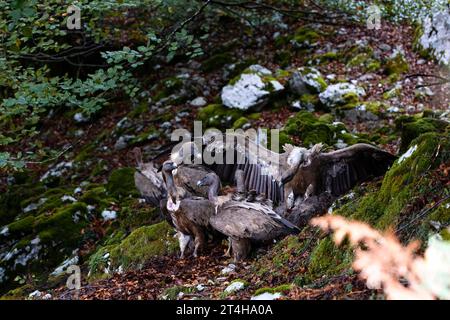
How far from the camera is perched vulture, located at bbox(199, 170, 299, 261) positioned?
18.1 ft

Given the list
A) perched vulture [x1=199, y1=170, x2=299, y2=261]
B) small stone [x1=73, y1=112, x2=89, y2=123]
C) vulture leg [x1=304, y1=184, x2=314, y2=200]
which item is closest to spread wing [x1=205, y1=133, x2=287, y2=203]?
vulture leg [x1=304, y1=184, x2=314, y2=200]

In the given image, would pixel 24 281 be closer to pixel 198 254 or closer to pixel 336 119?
pixel 198 254

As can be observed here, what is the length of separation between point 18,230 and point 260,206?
18.4ft

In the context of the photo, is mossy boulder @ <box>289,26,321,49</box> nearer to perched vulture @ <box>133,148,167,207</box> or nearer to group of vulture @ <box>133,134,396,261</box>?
perched vulture @ <box>133,148,167,207</box>

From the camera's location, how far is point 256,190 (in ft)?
20.9

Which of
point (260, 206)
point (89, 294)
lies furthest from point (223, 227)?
point (89, 294)

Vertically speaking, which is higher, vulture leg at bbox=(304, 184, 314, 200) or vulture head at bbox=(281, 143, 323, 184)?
vulture head at bbox=(281, 143, 323, 184)

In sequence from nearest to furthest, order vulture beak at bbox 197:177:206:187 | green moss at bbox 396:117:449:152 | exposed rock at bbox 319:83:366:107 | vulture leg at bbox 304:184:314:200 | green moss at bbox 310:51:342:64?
green moss at bbox 396:117:449:152 → vulture leg at bbox 304:184:314:200 → vulture beak at bbox 197:177:206:187 → exposed rock at bbox 319:83:366:107 → green moss at bbox 310:51:342:64

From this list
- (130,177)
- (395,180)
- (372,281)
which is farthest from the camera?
(130,177)

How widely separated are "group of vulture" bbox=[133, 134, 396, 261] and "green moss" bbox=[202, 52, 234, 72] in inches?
276

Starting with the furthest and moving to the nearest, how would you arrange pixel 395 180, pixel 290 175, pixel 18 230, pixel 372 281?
pixel 18 230
pixel 290 175
pixel 395 180
pixel 372 281

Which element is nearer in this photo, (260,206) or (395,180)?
(395,180)

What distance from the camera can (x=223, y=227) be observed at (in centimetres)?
566

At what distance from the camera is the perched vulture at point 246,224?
5523 mm
